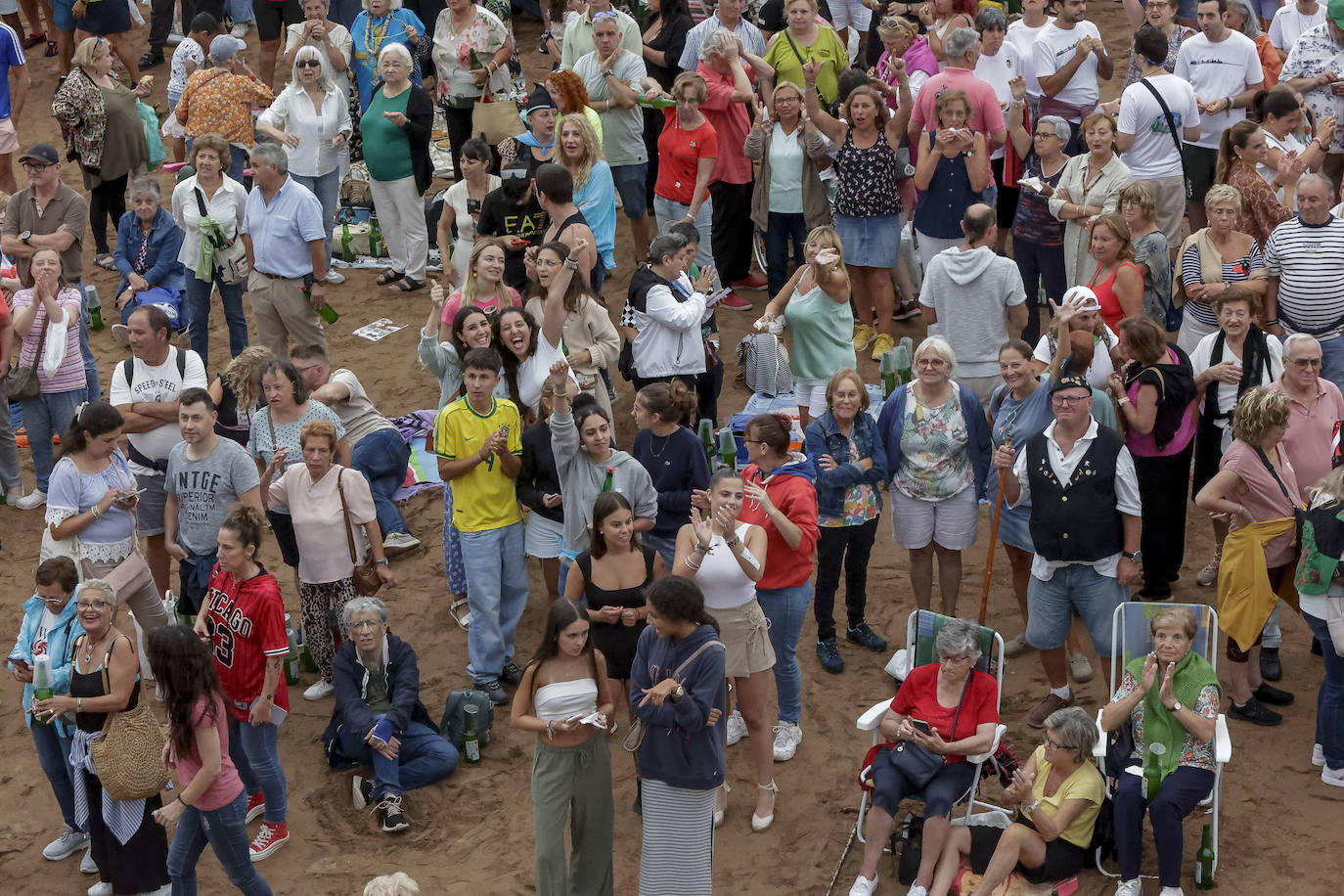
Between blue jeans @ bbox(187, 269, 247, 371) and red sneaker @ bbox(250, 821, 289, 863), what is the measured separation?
13.3 ft

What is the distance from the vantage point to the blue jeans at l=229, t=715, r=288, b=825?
708 centimetres

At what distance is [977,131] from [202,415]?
523cm

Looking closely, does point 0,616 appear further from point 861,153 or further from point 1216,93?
point 1216,93

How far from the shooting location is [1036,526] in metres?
7.33

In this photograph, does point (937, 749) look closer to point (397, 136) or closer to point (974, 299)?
point (974, 299)

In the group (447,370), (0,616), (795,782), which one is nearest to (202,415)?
(447,370)

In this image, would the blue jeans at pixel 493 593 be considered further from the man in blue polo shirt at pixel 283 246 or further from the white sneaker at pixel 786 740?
the man in blue polo shirt at pixel 283 246

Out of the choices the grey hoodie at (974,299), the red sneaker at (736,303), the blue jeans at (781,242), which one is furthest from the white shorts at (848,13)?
the grey hoodie at (974,299)

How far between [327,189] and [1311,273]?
22.7 ft

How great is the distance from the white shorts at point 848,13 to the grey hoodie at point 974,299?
4.82 meters

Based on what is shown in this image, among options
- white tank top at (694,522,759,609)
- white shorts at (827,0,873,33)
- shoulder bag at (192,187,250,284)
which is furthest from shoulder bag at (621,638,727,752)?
white shorts at (827,0,873,33)

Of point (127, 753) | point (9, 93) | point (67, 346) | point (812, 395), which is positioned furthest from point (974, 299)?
point (9, 93)

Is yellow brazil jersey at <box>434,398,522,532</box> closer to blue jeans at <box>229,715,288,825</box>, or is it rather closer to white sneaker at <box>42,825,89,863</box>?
blue jeans at <box>229,715,288,825</box>

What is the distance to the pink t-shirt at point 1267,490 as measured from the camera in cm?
727
